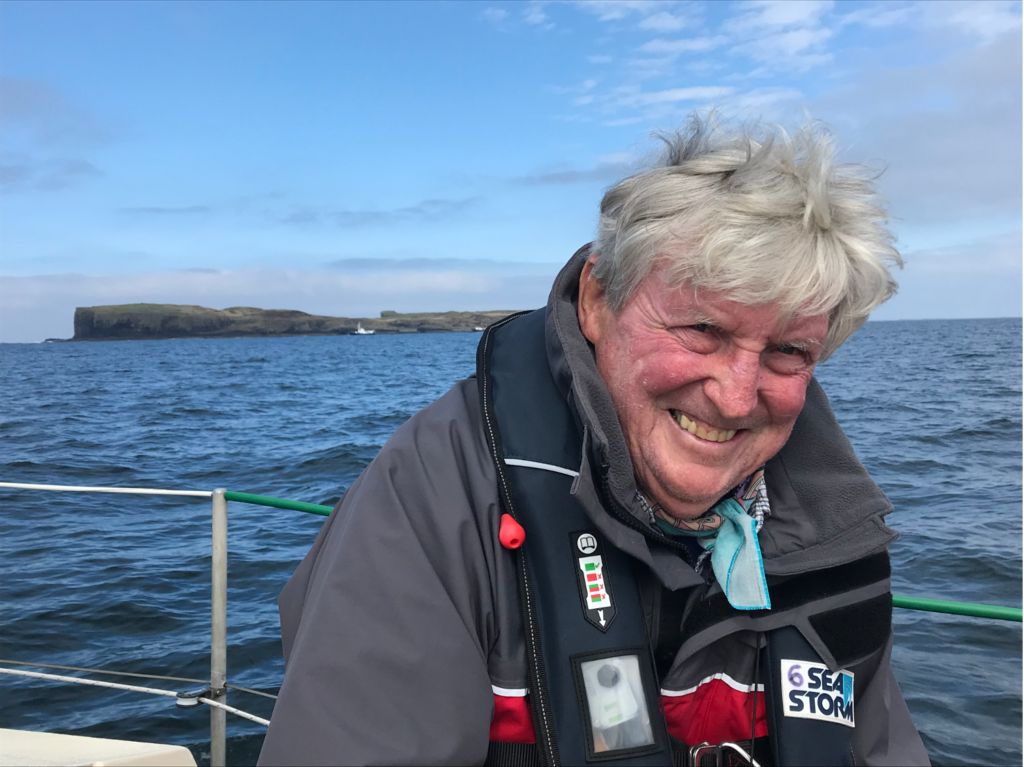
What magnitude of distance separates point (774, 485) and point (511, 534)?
0.62 m

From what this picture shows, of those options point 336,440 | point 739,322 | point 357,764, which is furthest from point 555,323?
A: point 336,440

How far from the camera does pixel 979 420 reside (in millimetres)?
19359

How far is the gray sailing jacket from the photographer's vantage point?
1.05m

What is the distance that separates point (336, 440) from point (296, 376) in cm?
2254

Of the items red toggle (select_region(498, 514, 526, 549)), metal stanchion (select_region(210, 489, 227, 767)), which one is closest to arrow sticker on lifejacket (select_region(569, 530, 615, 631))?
red toggle (select_region(498, 514, 526, 549))

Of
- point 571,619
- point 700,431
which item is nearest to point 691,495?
point 700,431

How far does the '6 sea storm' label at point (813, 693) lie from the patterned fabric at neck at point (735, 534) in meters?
0.13

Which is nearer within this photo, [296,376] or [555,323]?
[555,323]

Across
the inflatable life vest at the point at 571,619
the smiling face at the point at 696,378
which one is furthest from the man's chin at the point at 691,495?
Result: the inflatable life vest at the point at 571,619

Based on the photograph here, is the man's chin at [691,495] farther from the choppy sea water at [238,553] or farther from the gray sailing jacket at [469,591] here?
the choppy sea water at [238,553]

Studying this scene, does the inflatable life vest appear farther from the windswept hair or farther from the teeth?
the windswept hair

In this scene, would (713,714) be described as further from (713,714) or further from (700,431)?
(700,431)

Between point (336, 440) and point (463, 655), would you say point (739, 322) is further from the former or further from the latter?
point (336, 440)

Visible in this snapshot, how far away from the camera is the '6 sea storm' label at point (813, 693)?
1.38m
